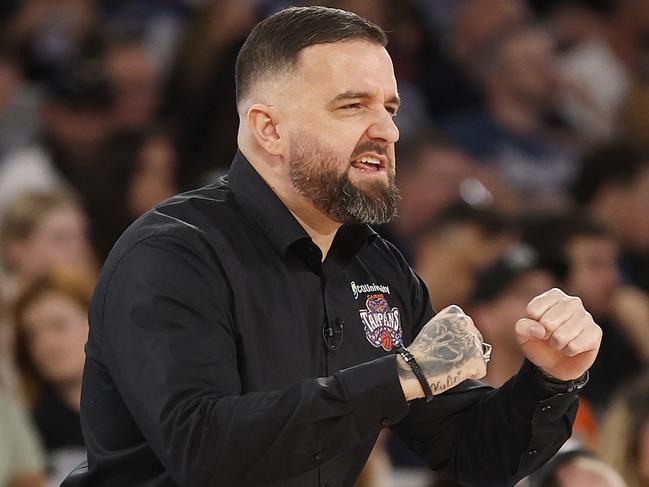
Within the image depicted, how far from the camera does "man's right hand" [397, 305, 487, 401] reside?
2.65 metres

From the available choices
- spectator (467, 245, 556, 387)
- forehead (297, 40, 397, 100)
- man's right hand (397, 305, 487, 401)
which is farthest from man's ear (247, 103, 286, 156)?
spectator (467, 245, 556, 387)

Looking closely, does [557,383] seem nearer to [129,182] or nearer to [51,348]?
[51,348]

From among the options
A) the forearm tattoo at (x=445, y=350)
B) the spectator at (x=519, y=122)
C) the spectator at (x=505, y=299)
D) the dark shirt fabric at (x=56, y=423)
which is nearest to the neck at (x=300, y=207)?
the forearm tattoo at (x=445, y=350)

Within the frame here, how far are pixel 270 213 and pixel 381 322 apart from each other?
0.35 meters

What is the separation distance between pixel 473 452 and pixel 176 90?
15.1 feet

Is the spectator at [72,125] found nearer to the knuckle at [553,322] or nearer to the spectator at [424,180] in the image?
the spectator at [424,180]

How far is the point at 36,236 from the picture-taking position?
6.19 meters

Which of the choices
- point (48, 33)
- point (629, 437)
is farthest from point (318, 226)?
point (48, 33)

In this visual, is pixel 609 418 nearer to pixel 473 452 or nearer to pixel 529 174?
pixel 473 452

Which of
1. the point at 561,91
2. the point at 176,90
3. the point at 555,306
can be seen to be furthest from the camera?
the point at 561,91

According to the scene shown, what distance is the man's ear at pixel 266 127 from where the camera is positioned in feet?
9.99

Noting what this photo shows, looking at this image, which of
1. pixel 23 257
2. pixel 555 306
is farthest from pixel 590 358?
pixel 23 257

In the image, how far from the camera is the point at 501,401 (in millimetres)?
3129

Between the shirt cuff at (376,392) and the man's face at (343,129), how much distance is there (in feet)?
1.56
